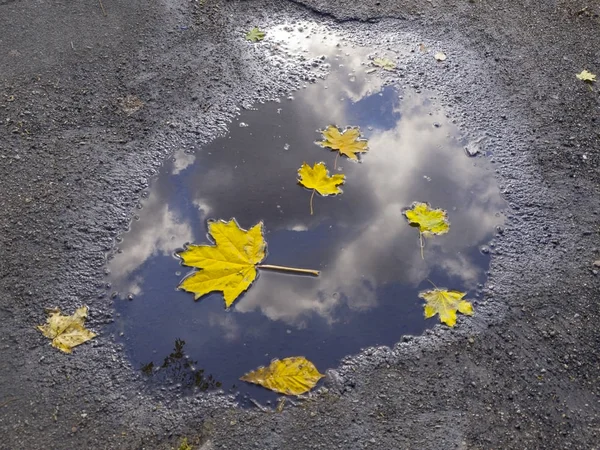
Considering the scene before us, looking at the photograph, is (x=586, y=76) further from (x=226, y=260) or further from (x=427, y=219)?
(x=226, y=260)

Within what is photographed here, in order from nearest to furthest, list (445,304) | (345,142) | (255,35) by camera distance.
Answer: (445,304) < (345,142) < (255,35)

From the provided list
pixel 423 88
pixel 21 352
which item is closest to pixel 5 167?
pixel 21 352

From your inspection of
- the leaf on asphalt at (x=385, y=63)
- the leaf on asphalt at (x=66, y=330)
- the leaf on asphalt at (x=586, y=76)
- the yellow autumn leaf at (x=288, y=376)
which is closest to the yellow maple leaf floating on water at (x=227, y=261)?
the yellow autumn leaf at (x=288, y=376)

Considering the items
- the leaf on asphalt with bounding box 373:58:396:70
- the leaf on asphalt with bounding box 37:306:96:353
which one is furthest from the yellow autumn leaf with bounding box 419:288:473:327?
the leaf on asphalt with bounding box 373:58:396:70

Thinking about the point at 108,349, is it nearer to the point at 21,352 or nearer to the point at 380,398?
the point at 21,352

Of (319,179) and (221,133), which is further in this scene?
(221,133)

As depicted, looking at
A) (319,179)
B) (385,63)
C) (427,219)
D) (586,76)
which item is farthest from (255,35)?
(586,76)
